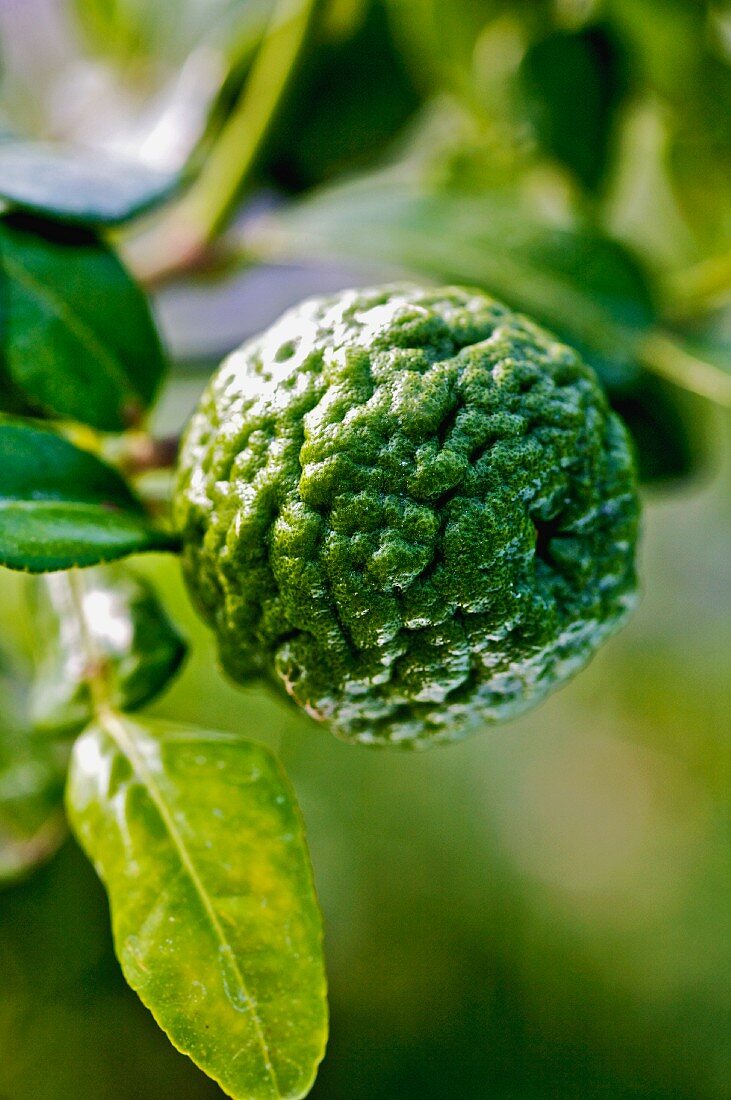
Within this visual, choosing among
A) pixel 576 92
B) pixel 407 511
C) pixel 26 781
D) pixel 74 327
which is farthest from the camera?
pixel 576 92

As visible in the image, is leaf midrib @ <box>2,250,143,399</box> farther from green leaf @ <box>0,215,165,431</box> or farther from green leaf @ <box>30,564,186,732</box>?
green leaf @ <box>30,564,186,732</box>

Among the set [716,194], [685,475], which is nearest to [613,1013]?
[685,475]

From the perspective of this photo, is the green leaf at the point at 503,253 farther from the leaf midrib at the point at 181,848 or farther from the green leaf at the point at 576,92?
the leaf midrib at the point at 181,848

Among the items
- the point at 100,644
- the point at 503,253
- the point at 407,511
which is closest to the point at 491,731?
the point at 503,253

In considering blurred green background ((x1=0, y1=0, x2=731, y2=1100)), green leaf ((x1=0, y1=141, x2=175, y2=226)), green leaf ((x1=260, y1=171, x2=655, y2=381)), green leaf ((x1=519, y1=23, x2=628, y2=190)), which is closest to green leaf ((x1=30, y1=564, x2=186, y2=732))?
blurred green background ((x1=0, y1=0, x2=731, y2=1100))

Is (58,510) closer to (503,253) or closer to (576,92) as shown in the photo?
(503,253)

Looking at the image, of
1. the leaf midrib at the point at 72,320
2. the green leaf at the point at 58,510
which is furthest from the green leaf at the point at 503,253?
the green leaf at the point at 58,510

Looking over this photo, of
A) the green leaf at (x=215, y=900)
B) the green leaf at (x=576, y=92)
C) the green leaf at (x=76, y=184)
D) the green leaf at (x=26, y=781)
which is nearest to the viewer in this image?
the green leaf at (x=215, y=900)
